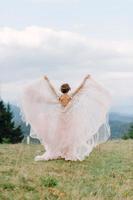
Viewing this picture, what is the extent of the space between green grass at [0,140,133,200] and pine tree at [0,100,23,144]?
54816 mm

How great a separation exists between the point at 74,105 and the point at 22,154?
2.23m

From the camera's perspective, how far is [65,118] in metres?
19.7

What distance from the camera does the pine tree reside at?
75312 millimetres

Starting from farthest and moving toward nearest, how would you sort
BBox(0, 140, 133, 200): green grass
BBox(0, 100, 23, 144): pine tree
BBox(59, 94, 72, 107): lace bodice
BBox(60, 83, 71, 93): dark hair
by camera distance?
BBox(0, 100, 23, 144): pine tree < BBox(59, 94, 72, 107): lace bodice < BBox(60, 83, 71, 93): dark hair < BBox(0, 140, 133, 200): green grass

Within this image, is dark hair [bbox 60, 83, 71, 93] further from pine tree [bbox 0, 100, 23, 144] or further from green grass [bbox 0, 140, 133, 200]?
pine tree [bbox 0, 100, 23, 144]

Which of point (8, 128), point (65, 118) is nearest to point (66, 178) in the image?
point (65, 118)

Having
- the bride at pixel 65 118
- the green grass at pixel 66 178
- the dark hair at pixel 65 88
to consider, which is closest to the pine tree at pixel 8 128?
the bride at pixel 65 118

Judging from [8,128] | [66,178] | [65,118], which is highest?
[65,118]

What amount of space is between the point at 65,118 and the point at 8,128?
5650cm

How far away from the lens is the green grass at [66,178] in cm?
1179

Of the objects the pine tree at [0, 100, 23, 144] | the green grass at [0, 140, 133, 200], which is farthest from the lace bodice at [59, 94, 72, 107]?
the pine tree at [0, 100, 23, 144]

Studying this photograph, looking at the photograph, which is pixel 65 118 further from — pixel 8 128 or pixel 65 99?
pixel 8 128

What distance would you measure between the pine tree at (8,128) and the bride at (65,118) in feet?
177

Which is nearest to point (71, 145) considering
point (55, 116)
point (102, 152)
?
point (55, 116)
